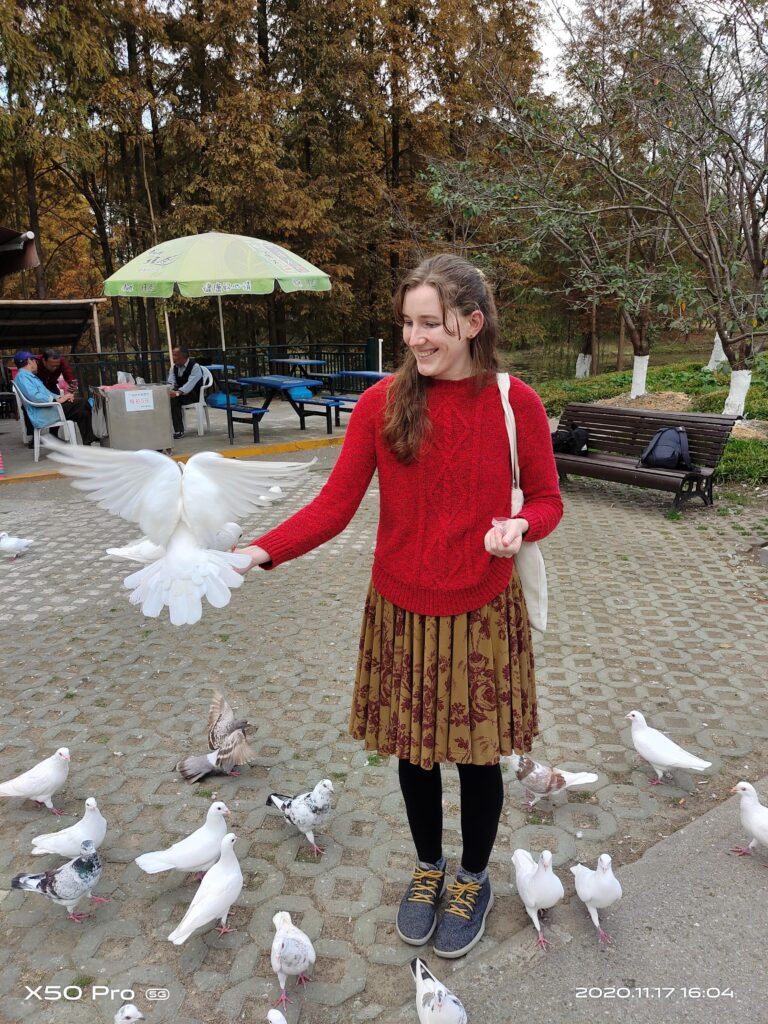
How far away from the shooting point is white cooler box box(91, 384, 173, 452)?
9297 millimetres

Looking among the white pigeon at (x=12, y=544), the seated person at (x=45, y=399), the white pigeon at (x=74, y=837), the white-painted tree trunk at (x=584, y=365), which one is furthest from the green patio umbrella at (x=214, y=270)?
the white-painted tree trunk at (x=584, y=365)

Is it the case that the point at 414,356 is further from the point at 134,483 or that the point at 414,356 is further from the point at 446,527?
the point at 134,483

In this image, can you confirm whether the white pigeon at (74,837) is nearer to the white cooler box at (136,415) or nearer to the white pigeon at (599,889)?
the white pigeon at (599,889)

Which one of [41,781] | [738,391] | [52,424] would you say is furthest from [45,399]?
[738,391]

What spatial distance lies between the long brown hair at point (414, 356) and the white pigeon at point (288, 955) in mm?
1487

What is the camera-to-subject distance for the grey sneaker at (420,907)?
2.28m

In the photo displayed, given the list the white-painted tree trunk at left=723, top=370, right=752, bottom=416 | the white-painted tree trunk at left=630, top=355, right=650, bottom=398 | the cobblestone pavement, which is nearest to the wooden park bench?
the cobblestone pavement

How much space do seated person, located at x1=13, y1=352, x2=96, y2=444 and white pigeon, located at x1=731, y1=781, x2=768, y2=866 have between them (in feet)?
28.4

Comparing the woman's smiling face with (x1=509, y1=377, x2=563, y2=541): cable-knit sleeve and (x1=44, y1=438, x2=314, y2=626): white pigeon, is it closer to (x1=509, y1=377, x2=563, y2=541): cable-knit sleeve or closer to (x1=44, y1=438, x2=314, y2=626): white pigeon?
(x1=509, y1=377, x2=563, y2=541): cable-knit sleeve

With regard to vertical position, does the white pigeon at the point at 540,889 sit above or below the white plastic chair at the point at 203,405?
below

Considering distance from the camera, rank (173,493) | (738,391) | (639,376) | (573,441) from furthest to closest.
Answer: (639,376) < (738,391) < (573,441) < (173,493)

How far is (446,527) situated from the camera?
1941 mm

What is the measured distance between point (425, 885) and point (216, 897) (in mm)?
697

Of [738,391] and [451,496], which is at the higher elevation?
[451,496]
